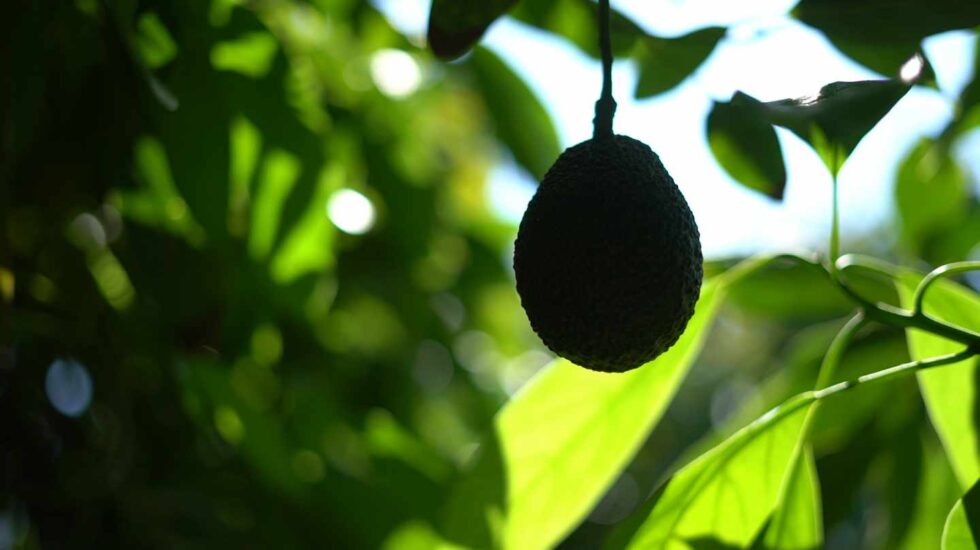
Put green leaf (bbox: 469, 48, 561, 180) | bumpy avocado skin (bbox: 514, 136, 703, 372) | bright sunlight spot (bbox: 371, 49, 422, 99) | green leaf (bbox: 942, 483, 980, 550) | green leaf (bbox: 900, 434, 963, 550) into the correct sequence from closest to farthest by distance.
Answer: bumpy avocado skin (bbox: 514, 136, 703, 372)
green leaf (bbox: 942, 483, 980, 550)
green leaf (bbox: 900, 434, 963, 550)
green leaf (bbox: 469, 48, 561, 180)
bright sunlight spot (bbox: 371, 49, 422, 99)

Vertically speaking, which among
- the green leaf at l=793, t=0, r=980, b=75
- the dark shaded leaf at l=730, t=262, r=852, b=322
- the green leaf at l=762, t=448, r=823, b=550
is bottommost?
the dark shaded leaf at l=730, t=262, r=852, b=322

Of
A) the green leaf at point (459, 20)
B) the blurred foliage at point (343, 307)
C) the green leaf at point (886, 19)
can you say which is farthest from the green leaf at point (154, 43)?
the green leaf at point (886, 19)

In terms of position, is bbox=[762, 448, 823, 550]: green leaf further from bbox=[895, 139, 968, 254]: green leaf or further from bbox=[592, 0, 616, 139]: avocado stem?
bbox=[895, 139, 968, 254]: green leaf

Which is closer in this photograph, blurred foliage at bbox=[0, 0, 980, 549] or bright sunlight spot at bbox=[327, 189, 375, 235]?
blurred foliage at bbox=[0, 0, 980, 549]

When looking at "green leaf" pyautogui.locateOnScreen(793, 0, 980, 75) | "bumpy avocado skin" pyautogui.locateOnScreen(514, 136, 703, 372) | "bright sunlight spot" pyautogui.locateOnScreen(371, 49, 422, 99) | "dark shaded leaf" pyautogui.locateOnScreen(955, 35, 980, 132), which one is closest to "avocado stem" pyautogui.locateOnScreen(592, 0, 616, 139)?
"bumpy avocado skin" pyautogui.locateOnScreen(514, 136, 703, 372)

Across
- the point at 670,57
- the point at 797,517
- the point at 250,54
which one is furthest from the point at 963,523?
the point at 250,54

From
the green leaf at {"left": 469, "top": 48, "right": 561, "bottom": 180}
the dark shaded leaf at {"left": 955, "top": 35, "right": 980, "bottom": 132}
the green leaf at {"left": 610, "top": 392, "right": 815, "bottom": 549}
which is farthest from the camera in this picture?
the green leaf at {"left": 469, "top": 48, "right": 561, "bottom": 180}

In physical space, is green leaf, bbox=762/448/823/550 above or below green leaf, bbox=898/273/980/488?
below

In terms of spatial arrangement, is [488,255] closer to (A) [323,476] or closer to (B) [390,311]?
(B) [390,311]

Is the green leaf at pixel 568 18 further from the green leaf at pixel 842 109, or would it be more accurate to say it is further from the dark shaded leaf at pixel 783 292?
the dark shaded leaf at pixel 783 292
